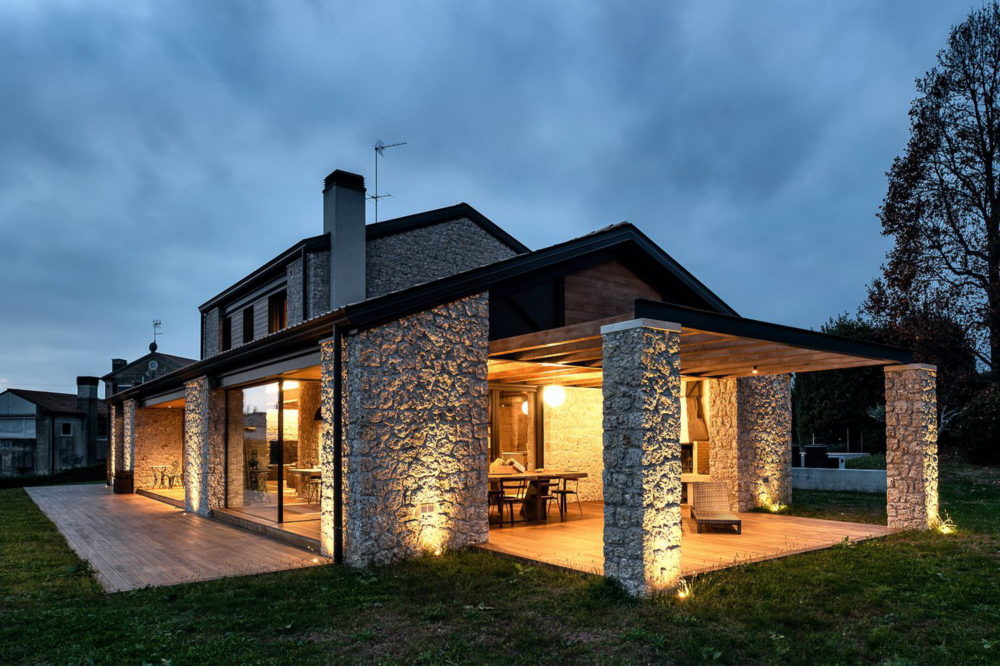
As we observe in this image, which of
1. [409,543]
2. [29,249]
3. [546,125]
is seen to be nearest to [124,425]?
[409,543]

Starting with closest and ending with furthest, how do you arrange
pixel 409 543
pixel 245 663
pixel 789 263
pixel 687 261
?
pixel 245 663
pixel 409 543
pixel 789 263
pixel 687 261

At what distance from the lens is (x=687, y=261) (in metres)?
98.8

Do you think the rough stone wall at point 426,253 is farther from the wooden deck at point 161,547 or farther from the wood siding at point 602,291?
the wooden deck at point 161,547

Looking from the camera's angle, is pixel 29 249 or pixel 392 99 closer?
pixel 392 99

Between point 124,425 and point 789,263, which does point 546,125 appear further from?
point 789,263

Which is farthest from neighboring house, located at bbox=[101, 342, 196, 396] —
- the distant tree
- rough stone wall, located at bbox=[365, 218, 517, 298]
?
the distant tree

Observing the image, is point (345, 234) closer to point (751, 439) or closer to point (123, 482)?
point (751, 439)

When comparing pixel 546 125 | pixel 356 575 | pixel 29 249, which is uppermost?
pixel 546 125

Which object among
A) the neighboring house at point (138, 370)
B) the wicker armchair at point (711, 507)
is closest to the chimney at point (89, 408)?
the neighboring house at point (138, 370)

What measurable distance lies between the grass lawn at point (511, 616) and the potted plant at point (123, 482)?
34.8 ft

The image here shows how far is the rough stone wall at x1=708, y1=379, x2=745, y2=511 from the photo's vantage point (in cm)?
1264

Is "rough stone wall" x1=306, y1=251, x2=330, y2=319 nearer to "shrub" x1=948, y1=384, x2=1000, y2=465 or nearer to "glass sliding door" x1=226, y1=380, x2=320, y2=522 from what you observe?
"glass sliding door" x1=226, y1=380, x2=320, y2=522

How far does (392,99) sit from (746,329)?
2766 centimetres

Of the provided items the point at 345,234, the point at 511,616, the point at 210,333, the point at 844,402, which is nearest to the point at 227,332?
the point at 210,333
